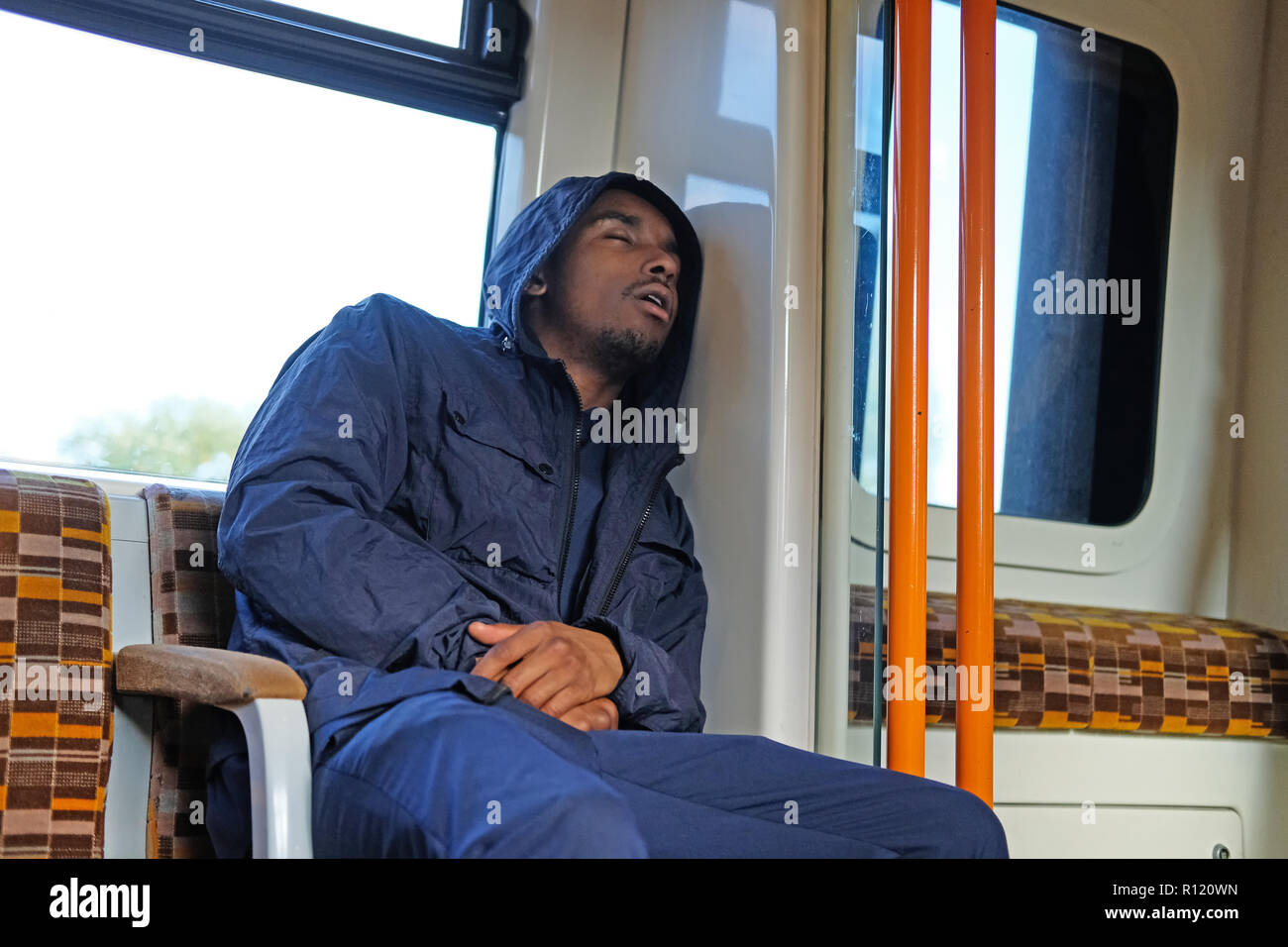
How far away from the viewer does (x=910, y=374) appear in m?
1.47

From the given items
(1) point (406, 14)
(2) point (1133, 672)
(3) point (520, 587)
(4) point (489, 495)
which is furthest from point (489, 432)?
(2) point (1133, 672)

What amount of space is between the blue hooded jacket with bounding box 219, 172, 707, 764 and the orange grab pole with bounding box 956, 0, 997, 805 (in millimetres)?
432

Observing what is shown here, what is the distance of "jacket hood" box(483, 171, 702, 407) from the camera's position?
6.68 ft

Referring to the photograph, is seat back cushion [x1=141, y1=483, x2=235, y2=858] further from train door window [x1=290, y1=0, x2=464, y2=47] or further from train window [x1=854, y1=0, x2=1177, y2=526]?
train window [x1=854, y1=0, x2=1177, y2=526]

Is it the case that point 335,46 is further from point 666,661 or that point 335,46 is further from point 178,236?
point 666,661

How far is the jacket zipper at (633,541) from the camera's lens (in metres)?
1.79

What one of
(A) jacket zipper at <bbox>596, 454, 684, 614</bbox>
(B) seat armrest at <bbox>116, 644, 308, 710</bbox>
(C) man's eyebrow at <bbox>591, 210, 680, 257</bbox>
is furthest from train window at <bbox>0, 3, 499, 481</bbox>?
(B) seat armrest at <bbox>116, 644, 308, 710</bbox>

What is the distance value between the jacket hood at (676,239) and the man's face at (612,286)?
0.08 feet

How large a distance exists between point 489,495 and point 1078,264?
1525mm

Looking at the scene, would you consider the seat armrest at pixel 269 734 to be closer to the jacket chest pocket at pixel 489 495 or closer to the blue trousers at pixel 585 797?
the blue trousers at pixel 585 797

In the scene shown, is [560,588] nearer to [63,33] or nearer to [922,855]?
[922,855]

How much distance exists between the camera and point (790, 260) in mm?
1779
